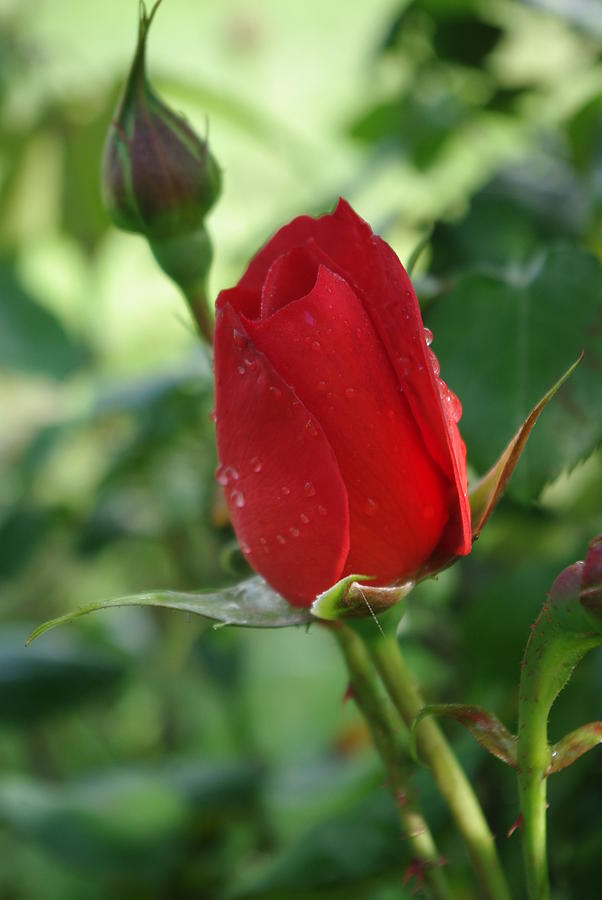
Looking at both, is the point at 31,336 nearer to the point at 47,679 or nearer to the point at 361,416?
the point at 47,679

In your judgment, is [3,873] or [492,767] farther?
[3,873]

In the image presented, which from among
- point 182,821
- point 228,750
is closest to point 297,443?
point 182,821

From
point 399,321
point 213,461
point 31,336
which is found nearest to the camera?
point 399,321

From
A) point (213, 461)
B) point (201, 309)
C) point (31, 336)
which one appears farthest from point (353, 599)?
point (31, 336)

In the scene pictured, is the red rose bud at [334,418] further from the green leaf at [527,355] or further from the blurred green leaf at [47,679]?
the blurred green leaf at [47,679]

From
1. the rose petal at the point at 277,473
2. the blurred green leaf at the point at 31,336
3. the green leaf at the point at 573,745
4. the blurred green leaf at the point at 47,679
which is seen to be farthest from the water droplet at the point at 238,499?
the blurred green leaf at the point at 31,336

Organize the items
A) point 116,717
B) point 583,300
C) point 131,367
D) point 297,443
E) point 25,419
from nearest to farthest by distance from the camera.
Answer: point 297,443
point 583,300
point 131,367
point 25,419
point 116,717

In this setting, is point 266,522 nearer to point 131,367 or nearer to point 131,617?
point 131,367
